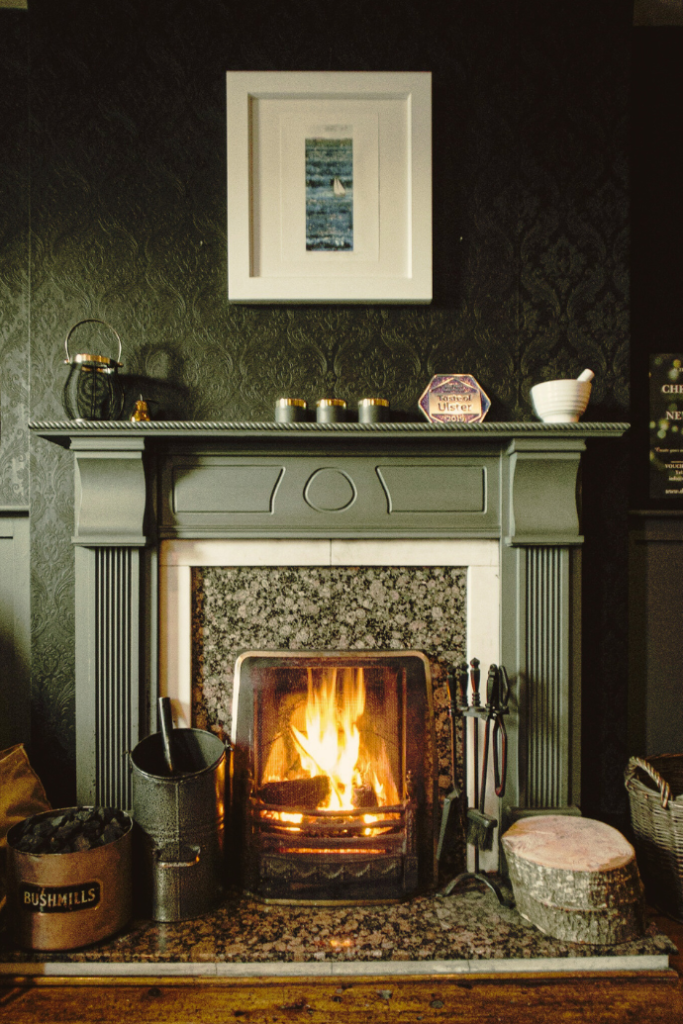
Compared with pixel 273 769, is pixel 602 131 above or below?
above

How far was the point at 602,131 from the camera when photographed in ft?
6.10

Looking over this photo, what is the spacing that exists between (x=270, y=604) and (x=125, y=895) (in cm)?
86

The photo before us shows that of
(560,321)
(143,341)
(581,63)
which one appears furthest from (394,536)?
(581,63)

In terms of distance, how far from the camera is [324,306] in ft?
6.17

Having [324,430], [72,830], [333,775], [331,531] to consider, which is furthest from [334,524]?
[72,830]

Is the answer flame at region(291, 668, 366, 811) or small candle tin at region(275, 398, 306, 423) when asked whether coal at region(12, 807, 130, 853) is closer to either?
flame at region(291, 668, 366, 811)

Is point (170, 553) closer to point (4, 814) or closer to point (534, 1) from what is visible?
point (4, 814)

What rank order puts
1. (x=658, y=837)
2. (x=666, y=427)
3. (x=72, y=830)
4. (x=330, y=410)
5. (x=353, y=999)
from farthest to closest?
(x=666, y=427) → (x=330, y=410) → (x=658, y=837) → (x=72, y=830) → (x=353, y=999)

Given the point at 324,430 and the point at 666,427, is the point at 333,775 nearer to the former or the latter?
the point at 324,430

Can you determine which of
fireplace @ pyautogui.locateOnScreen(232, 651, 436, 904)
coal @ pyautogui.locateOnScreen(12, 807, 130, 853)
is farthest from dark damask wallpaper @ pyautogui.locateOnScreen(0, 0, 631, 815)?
fireplace @ pyautogui.locateOnScreen(232, 651, 436, 904)

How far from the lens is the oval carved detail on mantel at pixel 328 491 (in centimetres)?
177

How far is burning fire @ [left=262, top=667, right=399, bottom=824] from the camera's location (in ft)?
5.73

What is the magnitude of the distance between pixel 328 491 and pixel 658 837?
1404mm

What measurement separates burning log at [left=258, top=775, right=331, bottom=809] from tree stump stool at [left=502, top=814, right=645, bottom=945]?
22.1 inches
